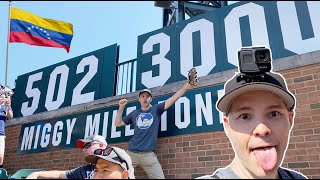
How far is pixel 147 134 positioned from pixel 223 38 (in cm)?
236

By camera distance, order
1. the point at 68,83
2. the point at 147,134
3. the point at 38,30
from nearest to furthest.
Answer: the point at 147,134 < the point at 68,83 < the point at 38,30

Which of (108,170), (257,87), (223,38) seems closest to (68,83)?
(223,38)

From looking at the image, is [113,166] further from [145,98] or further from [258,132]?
[145,98]

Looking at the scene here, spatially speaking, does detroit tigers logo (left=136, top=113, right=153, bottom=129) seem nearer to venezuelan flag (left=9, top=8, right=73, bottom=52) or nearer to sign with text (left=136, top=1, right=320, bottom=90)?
sign with text (left=136, top=1, right=320, bottom=90)

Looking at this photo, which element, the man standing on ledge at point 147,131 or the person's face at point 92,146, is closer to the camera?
the person's face at point 92,146

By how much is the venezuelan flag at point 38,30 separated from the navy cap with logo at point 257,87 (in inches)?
308

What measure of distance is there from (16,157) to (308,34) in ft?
24.2

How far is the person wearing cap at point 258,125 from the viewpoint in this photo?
1.19m

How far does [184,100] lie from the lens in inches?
212

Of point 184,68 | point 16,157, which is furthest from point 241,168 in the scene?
point 16,157

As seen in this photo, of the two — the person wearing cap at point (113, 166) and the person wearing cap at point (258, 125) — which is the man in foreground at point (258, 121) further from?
the person wearing cap at point (113, 166)

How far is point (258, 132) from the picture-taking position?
121 centimetres

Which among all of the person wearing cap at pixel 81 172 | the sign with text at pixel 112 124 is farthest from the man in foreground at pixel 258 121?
the sign with text at pixel 112 124

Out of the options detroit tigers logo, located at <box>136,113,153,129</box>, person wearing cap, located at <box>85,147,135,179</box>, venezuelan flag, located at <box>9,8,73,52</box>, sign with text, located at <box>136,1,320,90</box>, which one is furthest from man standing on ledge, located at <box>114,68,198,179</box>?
venezuelan flag, located at <box>9,8,73,52</box>
